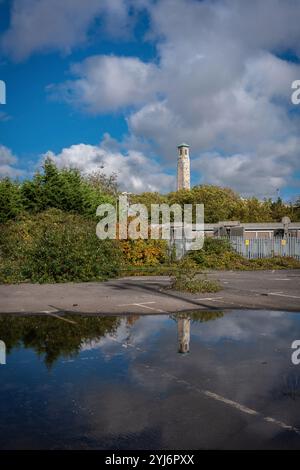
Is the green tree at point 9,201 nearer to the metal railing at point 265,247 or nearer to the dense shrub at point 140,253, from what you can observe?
the dense shrub at point 140,253

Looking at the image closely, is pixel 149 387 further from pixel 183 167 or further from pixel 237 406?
pixel 183 167

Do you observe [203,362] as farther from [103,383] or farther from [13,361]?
[13,361]

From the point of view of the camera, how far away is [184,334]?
28.0ft

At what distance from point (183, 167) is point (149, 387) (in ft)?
379

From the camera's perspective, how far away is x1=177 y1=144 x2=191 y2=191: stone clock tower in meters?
116

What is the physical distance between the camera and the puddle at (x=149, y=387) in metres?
4.16

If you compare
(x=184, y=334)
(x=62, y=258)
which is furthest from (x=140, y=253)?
(x=184, y=334)

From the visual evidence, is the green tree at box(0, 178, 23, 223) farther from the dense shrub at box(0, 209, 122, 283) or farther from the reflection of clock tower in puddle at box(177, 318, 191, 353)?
the reflection of clock tower in puddle at box(177, 318, 191, 353)

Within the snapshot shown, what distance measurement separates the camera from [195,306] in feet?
38.6

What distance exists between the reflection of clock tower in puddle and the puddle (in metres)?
0.04

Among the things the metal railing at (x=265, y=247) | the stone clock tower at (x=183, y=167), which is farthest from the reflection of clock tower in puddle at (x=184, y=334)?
the stone clock tower at (x=183, y=167)

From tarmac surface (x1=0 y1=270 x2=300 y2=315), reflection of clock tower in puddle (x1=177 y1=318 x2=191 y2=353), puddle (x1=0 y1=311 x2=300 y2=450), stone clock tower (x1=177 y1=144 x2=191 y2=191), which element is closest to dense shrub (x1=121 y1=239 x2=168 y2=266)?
tarmac surface (x1=0 y1=270 x2=300 y2=315)
